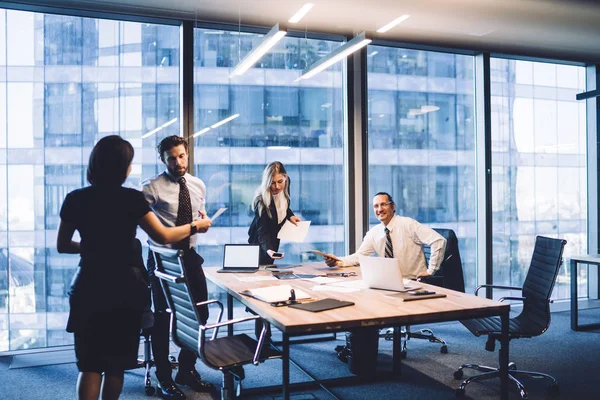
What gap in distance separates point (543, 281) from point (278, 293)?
1.76 metres

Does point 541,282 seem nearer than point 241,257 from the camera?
Yes

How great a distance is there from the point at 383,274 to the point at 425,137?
306cm

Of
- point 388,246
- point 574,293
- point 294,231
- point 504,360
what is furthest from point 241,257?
point 574,293

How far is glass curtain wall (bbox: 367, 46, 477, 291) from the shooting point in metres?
5.52

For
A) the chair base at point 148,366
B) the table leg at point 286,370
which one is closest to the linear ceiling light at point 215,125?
the chair base at point 148,366

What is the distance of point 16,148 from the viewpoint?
4.45 metres

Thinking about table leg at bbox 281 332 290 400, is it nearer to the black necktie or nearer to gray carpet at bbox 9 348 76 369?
the black necktie

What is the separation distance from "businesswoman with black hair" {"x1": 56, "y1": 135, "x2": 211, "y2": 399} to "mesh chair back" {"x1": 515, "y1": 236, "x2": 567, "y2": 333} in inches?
95.0

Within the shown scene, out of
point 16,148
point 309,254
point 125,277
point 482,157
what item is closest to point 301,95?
point 309,254

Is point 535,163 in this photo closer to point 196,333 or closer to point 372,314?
point 372,314

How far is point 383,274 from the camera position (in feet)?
9.78

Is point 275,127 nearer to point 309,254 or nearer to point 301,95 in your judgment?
point 301,95

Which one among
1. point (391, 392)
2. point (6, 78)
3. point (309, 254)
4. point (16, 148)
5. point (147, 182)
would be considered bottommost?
point (391, 392)

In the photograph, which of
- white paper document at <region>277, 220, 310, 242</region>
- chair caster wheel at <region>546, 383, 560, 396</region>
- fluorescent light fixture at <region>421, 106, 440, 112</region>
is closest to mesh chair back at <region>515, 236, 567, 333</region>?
chair caster wheel at <region>546, 383, 560, 396</region>
